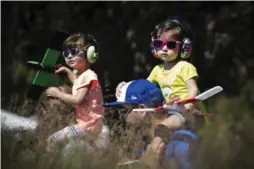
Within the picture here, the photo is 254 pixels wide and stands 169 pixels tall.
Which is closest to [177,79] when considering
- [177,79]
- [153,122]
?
[177,79]

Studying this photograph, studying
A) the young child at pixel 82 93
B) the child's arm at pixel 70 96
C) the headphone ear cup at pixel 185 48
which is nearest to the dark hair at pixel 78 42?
the young child at pixel 82 93

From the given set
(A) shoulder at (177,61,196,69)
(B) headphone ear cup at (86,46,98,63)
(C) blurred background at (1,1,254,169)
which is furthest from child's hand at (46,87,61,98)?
(C) blurred background at (1,1,254,169)

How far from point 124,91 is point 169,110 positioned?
0.28 meters

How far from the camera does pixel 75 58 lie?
15.2ft

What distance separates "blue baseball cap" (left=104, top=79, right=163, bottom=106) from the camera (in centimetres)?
448

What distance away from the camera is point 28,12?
1036 centimetres

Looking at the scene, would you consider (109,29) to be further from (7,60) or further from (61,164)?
(61,164)

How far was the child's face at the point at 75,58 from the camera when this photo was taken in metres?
4.63

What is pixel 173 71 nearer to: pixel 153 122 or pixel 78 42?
pixel 153 122

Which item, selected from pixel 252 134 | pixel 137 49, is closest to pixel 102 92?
pixel 252 134

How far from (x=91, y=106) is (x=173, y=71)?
1.52 ft

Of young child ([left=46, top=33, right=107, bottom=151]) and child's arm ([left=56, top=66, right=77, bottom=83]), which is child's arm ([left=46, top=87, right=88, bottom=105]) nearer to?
young child ([left=46, top=33, right=107, bottom=151])

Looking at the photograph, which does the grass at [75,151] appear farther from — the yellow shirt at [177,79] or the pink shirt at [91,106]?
the yellow shirt at [177,79]

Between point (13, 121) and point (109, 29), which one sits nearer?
point (13, 121)
